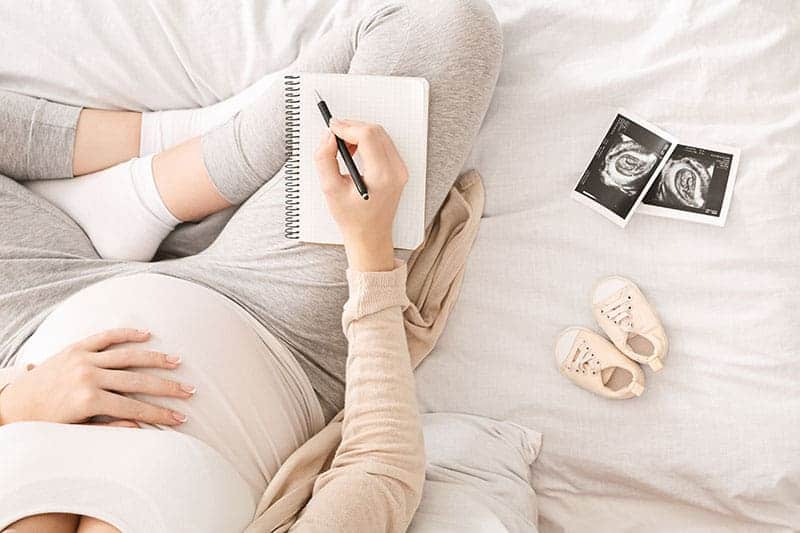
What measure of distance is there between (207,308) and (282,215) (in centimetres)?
18

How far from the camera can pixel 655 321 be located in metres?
1.16

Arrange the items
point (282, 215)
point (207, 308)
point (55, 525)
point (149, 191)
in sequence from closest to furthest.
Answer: point (55, 525)
point (207, 308)
point (282, 215)
point (149, 191)

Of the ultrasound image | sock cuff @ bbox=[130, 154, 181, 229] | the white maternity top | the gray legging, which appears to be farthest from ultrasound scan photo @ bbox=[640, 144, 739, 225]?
sock cuff @ bbox=[130, 154, 181, 229]

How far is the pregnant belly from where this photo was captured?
928mm

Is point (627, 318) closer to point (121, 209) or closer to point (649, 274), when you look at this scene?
point (649, 274)

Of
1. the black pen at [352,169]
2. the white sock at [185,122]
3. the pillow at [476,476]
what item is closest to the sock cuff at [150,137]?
the white sock at [185,122]

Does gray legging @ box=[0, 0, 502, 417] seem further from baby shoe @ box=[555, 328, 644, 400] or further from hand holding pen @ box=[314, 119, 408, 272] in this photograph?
baby shoe @ box=[555, 328, 644, 400]

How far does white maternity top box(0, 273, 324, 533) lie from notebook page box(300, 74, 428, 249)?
0.54 feet

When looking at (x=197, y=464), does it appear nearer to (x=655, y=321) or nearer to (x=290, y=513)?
(x=290, y=513)

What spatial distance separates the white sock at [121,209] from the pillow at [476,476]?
20.1 inches

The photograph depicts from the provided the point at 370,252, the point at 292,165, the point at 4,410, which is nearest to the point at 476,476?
the point at 370,252

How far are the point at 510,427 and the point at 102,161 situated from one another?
2.49ft

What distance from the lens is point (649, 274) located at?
1.19 m

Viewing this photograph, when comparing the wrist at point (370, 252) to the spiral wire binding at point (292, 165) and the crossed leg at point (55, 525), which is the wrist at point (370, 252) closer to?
the spiral wire binding at point (292, 165)
